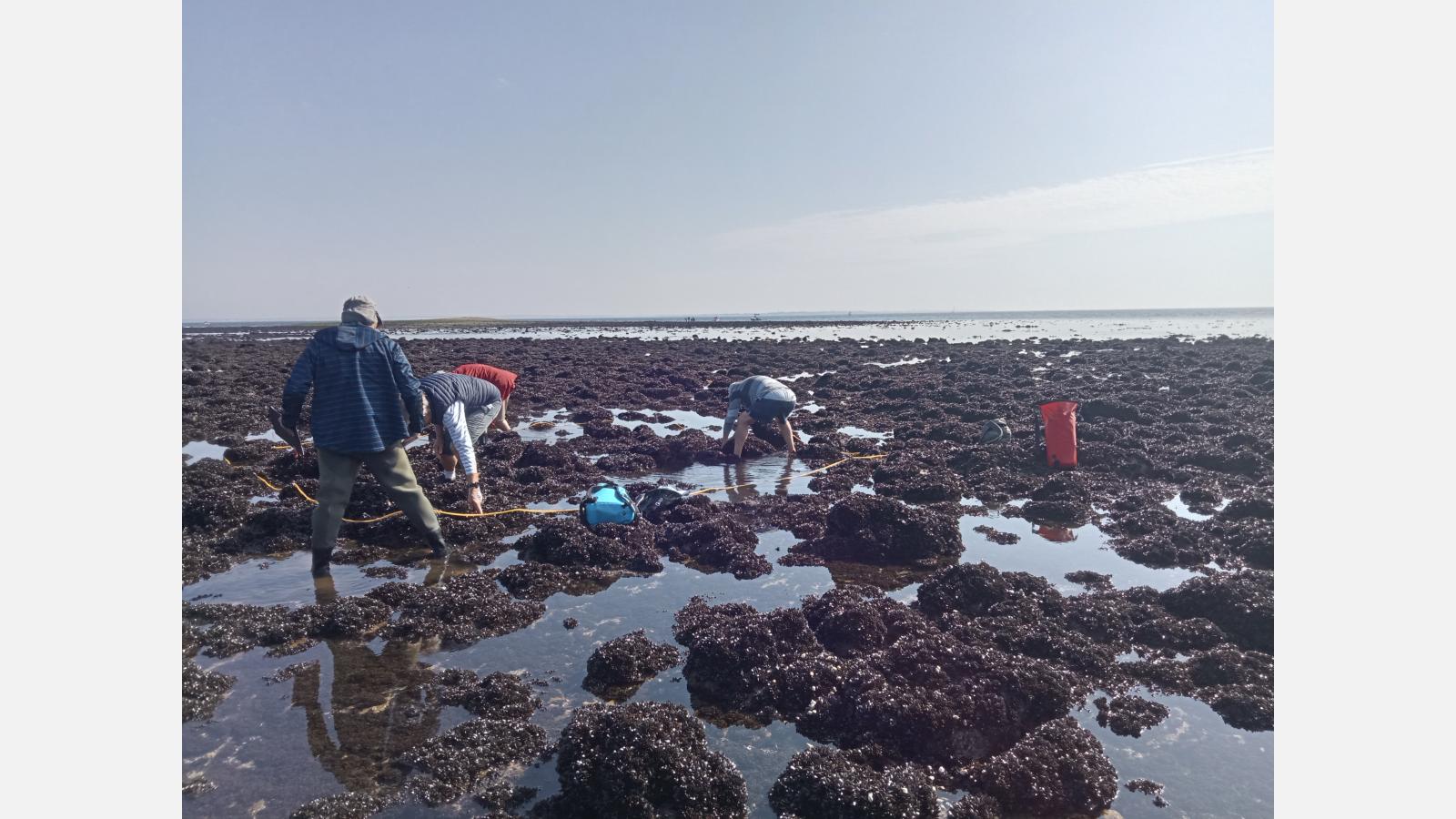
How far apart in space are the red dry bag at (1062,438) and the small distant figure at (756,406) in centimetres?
372

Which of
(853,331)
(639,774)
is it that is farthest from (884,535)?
(853,331)

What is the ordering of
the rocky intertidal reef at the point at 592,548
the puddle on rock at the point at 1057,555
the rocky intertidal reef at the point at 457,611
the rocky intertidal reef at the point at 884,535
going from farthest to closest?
the rocky intertidal reef at the point at 884,535 < the rocky intertidal reef at the point at 592,548 < the puddle on rock at the point at 1057,555 < the rocky intertidal reef at the point at 457,611

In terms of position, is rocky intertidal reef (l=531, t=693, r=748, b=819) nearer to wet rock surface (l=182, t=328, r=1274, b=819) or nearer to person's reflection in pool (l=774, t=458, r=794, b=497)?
wet rock surface (l=182, t=328, r=1274, b=819)

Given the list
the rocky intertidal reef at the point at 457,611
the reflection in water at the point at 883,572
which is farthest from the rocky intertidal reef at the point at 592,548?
the reflection in water at the point at 883,572

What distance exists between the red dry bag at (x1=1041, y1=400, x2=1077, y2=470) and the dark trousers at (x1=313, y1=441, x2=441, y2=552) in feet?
27.5

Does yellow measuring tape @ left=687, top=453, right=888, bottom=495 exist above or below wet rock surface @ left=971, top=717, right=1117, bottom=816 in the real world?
above

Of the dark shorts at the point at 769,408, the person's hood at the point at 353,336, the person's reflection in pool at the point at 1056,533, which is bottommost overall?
the person's reflection in pool at the point at 1056,533

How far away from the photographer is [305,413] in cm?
1521

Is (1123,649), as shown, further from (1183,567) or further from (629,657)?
(629,657)

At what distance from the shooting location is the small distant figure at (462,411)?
7.09m

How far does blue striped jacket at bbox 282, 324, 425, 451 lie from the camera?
573 centimetres

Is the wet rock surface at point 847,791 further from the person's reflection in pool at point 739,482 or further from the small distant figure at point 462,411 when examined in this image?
the person's reflection in pool at point 739,482

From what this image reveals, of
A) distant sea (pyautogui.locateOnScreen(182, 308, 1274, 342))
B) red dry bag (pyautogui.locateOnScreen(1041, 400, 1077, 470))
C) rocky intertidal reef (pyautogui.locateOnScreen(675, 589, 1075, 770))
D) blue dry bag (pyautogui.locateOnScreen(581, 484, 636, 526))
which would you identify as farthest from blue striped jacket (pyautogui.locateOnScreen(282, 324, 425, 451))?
distant sea (pyautogui.locateOnScreen(182, 308, 1274, 342))

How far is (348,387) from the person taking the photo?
579 centimetres
